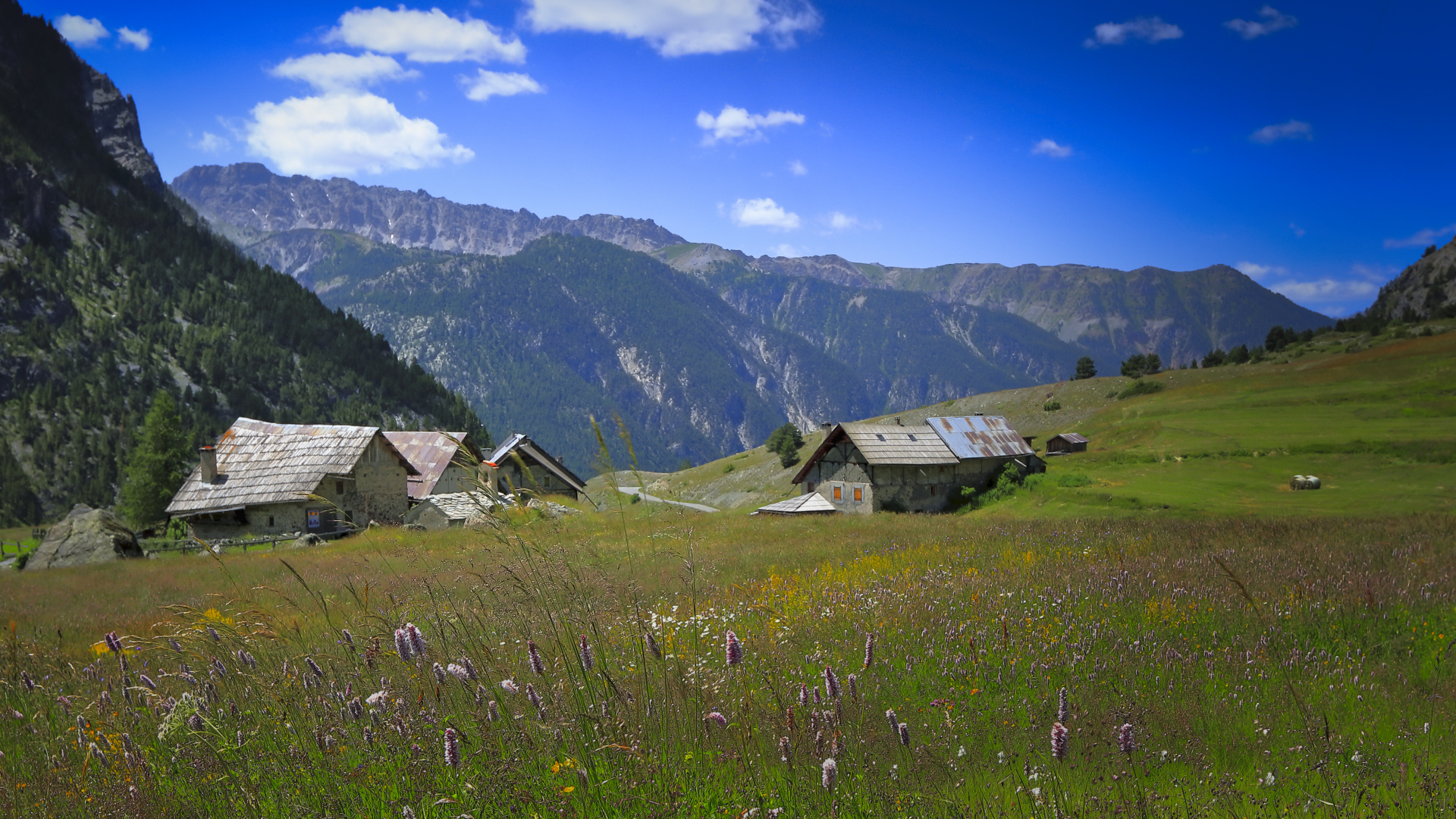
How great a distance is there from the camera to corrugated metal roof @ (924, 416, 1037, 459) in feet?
174

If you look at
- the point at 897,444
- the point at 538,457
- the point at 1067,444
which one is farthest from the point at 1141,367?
the point at 538,457

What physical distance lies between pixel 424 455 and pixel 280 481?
671 inches

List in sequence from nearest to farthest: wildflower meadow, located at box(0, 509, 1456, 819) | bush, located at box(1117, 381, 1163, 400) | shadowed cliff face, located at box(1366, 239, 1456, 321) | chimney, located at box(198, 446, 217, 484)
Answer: wildflower meadow, located at box(0, 509, 1456, 819)
chimney, located at box(198, 446, 217, 484)
bush, located at box(1117, 381, 1163, 400)
shadowed cliff face, located at box(1366, 239, 1456, 321)

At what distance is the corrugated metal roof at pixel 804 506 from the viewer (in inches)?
1977

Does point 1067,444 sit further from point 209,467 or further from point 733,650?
point 733,650

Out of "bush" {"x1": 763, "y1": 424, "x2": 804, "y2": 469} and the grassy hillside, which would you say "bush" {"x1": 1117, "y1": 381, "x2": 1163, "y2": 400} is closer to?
the grassy hillside

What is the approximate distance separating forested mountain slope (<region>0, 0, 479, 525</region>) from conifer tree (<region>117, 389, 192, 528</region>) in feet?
164

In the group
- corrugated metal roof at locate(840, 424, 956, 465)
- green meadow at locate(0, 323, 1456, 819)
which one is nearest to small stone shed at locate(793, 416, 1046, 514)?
corrugated metal roof at locate(840, 424, 956, 465)

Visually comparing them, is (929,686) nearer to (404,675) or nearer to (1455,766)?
(1455,766)

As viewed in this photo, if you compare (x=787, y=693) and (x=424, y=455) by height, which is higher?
(x=787, y=693)

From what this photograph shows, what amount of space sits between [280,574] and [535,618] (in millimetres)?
16106

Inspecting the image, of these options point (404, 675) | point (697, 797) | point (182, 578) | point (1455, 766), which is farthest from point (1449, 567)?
point (182, 578)

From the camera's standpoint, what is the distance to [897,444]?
50.9 meters

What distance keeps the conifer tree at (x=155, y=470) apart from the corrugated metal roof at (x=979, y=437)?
2338 inches
